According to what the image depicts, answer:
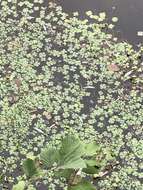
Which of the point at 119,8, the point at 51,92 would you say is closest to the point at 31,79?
the point at 51,92

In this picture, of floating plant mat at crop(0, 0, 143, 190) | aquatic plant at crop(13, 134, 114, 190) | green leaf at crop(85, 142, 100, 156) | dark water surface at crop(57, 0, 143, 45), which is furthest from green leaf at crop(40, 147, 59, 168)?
dark water surface at crop(57, 0, 143, 45)

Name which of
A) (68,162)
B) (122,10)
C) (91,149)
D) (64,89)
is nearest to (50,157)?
(68,162)

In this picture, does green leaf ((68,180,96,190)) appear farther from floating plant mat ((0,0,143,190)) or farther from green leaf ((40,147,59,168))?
floating plant mat ((0,0,143,190))

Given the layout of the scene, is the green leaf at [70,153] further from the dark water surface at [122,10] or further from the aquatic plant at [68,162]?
the dark water surface at [122,10]

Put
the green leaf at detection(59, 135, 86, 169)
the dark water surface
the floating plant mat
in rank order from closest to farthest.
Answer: the green leaf at detection(59, 135, 86, 169) → the floating plant mat → the dark water surface

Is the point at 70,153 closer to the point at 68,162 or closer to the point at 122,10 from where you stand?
the point at 68,162
